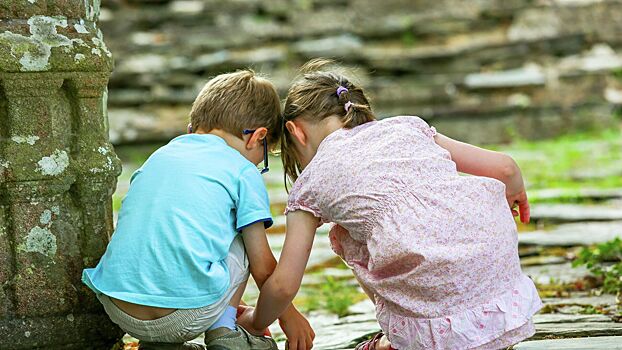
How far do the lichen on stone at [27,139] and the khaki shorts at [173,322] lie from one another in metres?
0.42

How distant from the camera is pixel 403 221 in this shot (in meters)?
2.47

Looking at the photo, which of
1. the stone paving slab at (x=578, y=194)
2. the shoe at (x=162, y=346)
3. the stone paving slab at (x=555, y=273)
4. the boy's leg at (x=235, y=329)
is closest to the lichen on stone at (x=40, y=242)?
the shoe at (x=162, y=346)

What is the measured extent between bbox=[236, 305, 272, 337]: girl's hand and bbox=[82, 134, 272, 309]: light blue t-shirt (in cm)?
20

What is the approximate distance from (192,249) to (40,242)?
16.4 inches

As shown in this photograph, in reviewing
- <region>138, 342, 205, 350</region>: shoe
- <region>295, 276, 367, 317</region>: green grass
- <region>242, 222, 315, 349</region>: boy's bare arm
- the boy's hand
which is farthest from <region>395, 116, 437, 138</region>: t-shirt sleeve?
<region>295, 276, 367, 317</region>: green grass

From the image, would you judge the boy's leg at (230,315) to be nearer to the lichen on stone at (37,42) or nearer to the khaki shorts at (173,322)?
the khaki shorts at (173,322)

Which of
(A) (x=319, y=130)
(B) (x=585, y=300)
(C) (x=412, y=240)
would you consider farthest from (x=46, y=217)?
(B) (x=585, y=300)

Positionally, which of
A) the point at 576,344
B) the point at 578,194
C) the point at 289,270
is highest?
the point at 289,270

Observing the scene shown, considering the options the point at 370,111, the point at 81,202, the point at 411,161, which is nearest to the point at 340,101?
the point at 370,111

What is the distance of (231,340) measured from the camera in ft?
8.32

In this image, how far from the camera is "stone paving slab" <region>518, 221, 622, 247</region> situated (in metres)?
4.61

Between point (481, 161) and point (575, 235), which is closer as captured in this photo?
point (481, 161)

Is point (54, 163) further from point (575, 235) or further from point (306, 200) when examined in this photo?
point (575, 235)

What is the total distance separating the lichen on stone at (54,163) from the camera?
2.53m
